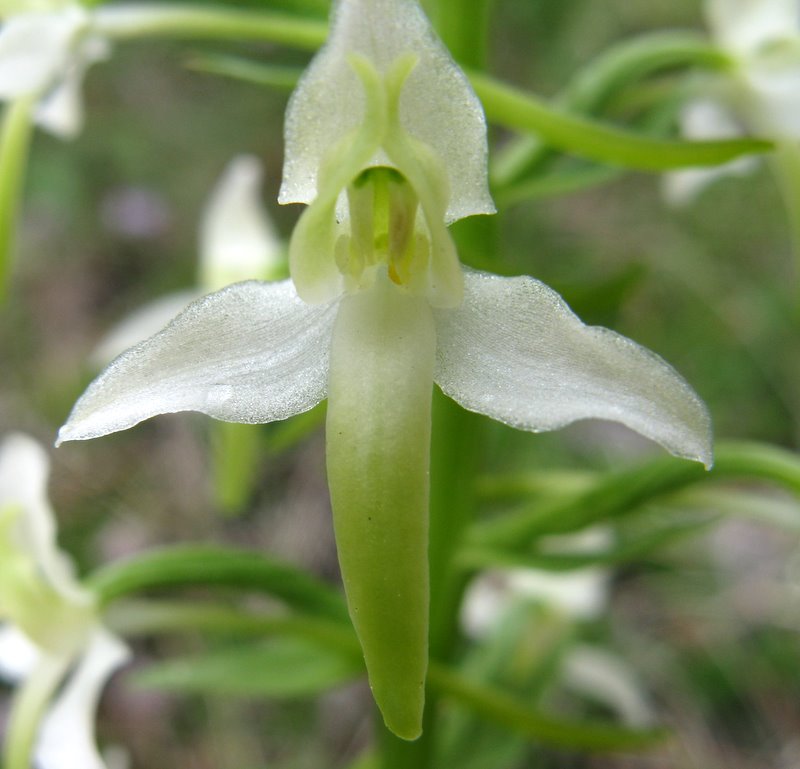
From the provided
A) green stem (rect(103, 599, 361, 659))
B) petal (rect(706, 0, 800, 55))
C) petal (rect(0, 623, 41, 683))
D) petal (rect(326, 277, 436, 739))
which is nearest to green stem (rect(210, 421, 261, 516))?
green stem (rect(103, 599, 361, 659))

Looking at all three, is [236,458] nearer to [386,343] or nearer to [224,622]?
[224,622]

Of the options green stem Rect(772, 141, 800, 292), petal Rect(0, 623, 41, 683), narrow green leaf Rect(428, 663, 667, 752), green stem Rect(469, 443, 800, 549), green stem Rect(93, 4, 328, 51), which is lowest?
petal Rect(0, 623, 41, 683)

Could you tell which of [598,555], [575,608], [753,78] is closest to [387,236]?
[598,555]

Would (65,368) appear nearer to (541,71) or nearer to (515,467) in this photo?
(515,467)

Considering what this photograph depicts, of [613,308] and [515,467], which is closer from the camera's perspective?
[613,308]

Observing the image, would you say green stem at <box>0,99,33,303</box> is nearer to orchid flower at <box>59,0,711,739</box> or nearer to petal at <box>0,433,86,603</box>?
petal at <box>0,433,86,603</box>

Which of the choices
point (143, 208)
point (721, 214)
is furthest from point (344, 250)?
point (721, 214)
